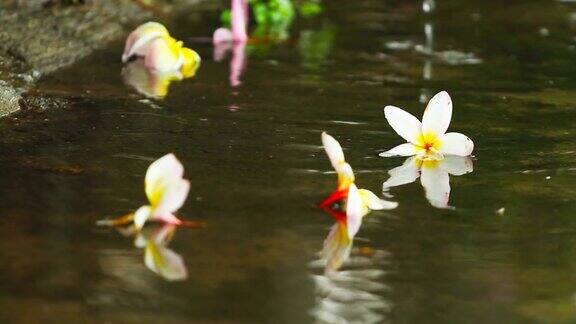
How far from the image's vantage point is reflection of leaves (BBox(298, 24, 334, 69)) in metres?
3.79

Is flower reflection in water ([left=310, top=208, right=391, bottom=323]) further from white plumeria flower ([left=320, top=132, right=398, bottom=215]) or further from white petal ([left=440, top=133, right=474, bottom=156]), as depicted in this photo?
white petal ([left=440, top=133, right=474, bottom=156])

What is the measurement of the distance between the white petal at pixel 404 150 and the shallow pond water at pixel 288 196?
3cm

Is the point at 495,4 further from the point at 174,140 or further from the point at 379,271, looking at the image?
the point at 379,271

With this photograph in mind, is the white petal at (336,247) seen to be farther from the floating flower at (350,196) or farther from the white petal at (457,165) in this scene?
the white petal at (457,165)

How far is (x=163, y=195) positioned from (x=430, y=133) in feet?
2.58

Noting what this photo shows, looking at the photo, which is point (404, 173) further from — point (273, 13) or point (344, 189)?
point (273, 13)

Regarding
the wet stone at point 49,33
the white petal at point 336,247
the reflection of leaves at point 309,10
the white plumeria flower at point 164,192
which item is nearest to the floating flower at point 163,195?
the white plumeria flower at point 164,192

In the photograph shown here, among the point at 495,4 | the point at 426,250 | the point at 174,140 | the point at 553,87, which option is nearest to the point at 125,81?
the point at 174,140

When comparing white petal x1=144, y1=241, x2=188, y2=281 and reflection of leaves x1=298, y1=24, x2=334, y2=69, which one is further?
reflection of leaves x1=298, y1=24, x2=334, y2=69

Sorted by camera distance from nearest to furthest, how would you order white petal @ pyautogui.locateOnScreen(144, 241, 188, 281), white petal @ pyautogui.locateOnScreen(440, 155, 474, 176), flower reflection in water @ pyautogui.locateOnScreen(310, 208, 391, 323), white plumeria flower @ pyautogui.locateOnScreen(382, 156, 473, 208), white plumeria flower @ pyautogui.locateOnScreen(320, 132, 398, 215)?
1. flower reflection in water @ pyautogui.locateOnScreen(310, 208, 391, 323)
2. white petal @ pyautogui.locateOnScreen(144, 241, 188, 281)
3. white plumeria flower @ pyautogui.locateOnScreen(320, 132, 398, 215)
4. white plumeria flower @ pyautogui.locateOnScreen(382, 156, 473, 208)
5. white petal @ pyautogui.locateOnScreen(440, 155, 474, 176)

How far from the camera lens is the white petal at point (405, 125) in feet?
8.42

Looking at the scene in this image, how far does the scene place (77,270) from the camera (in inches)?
70.9

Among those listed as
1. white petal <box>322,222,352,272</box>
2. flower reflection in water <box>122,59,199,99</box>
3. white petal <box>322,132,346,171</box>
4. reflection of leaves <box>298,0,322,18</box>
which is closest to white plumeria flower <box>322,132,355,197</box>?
white petal <box>322,132,346,171</box>

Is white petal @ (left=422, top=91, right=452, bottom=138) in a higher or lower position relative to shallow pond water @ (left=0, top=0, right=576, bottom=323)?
higher
